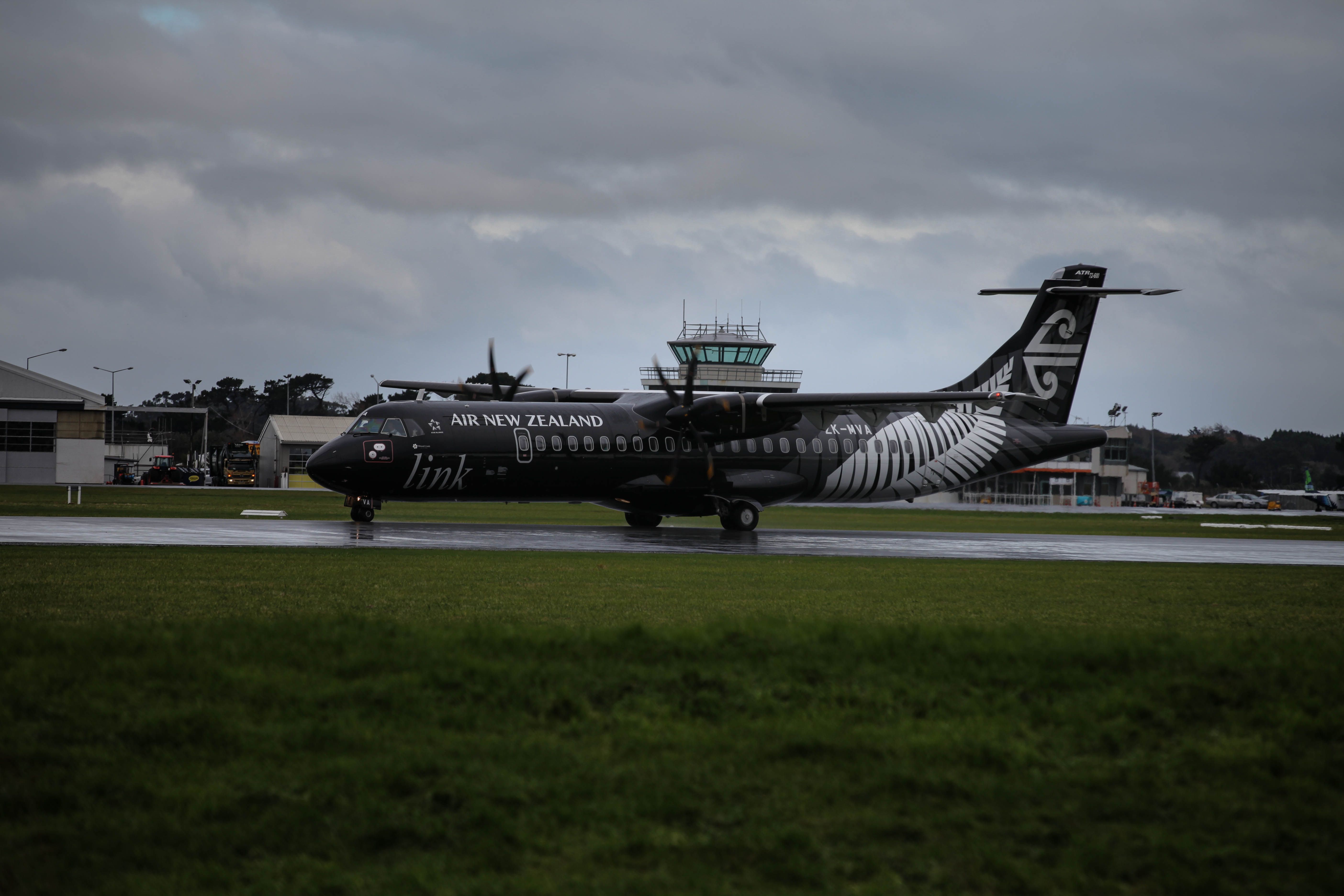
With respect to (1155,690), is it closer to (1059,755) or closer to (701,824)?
(1059,755)

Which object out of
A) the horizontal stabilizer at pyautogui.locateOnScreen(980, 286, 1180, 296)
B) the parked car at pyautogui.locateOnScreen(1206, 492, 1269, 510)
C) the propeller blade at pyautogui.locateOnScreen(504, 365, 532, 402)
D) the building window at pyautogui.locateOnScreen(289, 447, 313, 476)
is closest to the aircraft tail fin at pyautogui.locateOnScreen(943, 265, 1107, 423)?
the horizontal stabilizer at pyautogui.locateOnScreen(980, 286, 1180, 296)

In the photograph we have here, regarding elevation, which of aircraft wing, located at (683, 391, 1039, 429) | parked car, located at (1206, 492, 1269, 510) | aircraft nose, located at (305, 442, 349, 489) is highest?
aircraft wing, located at (683, 391, 1039, 429)

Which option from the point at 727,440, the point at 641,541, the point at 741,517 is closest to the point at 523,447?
the point at 641,541

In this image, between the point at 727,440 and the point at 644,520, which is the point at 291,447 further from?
the point at 727,440

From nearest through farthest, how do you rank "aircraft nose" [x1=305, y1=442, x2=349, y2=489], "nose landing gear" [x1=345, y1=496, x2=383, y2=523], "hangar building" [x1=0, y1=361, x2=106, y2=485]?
"aircraft nose" [x1=305, y1=442, x2=349, y2=489] < "nose landing gear" [x1=345, y1=496, x2=383, y2=523] < "hangar building" [x1=0, y1=361, x2=106, y2=485]

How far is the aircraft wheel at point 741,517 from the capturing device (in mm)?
33344

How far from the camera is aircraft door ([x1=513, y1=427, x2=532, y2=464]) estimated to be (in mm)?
30156

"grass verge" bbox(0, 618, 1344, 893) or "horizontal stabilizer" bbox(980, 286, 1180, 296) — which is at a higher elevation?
"horizontal stabilizer" bbox(980, 286, 1180, 296)

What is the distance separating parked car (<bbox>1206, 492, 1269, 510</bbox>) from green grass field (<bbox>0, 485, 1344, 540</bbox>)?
187 feet

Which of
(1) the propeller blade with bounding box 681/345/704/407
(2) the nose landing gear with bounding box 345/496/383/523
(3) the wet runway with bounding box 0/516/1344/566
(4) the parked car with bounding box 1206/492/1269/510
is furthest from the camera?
(4) the parked car with bounding box 1206/492/1269/510

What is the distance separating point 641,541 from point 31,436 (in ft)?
245

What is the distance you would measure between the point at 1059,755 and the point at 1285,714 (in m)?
1.72

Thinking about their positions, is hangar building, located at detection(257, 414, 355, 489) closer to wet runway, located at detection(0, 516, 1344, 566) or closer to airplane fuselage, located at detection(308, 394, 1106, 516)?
wet runway, located at detection(0, 516, 1344, 566)

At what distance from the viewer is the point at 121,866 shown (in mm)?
4867
